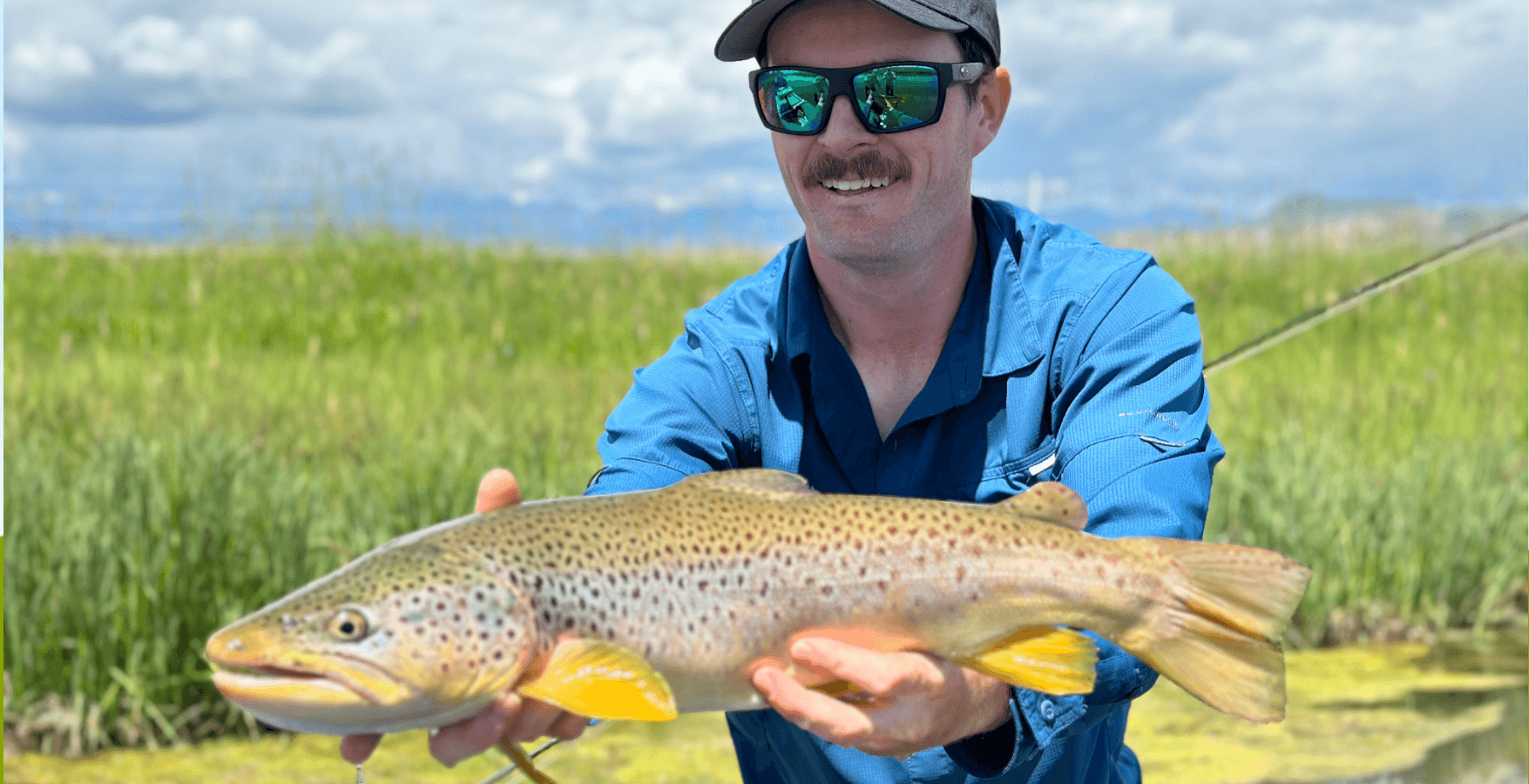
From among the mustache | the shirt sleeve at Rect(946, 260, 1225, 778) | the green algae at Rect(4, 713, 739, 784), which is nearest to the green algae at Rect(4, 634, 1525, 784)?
the green algae at Rect(4, 713, 739, 784)

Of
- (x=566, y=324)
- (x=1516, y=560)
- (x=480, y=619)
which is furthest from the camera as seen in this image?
(x=566, y=324)

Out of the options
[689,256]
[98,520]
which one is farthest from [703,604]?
[689,256]

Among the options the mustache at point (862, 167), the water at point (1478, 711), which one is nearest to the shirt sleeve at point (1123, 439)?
the mustache at point (862, 167)

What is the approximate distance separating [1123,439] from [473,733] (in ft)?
4.07

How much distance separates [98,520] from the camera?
168 inches

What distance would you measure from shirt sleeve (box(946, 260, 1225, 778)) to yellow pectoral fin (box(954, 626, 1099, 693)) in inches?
9.0

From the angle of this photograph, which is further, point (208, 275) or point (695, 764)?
point (208, 275)

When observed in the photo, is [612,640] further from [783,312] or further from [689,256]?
[689,256]

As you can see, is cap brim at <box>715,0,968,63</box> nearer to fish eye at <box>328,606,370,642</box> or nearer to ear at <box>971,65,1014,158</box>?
ear at <box>971,65,1014,158</box>

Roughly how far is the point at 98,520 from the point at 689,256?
906 cm

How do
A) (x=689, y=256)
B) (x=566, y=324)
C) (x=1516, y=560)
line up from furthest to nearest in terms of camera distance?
(x=689, y=256)
(x=566, y=324)
(x=1516, y=560)

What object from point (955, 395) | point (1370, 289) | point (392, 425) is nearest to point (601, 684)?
point (955, 395)

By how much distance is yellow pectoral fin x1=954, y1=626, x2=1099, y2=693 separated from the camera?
71.7 inches

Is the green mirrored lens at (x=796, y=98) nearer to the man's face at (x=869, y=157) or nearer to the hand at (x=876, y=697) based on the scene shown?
the man's face at (x=869, y=157)
